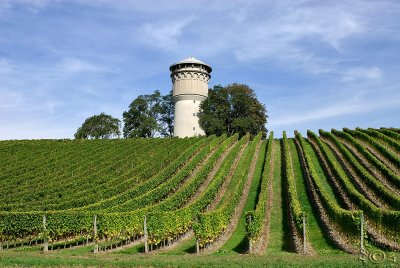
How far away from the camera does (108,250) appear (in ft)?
81.0

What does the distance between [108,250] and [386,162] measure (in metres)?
29.5

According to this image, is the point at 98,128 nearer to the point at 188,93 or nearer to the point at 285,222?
the point at 188,93

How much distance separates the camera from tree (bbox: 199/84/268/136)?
81.8 m

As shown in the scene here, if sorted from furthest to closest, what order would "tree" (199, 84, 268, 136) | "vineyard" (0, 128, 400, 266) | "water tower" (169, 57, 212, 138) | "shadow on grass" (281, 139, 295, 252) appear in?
"water tower" (169, 57, 212, 138) < "tree" (199, 84, 268, 136) < "shadow on grass" (281, 139, 295, 252) < "vineyard" (0, 128, 400, 266)

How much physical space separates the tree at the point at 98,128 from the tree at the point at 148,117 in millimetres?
10676

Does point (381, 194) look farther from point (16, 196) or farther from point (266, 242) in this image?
point (16, 196)

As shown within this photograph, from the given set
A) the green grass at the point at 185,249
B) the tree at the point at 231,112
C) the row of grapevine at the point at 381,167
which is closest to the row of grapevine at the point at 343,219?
the row of grapevine at the point at 381,167

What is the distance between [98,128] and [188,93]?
34.6 m

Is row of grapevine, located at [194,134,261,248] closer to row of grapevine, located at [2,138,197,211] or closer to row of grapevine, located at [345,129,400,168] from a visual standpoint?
row of grapevine, located at [2,138,197,211]

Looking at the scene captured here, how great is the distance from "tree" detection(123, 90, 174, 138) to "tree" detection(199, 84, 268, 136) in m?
19.6

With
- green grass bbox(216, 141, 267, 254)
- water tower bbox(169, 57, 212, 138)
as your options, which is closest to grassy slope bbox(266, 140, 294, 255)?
green grass bbox(216, 141, 267, 254)

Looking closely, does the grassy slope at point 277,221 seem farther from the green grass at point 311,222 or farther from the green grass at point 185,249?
the green grass at point 185,249

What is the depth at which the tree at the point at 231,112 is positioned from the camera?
3221 inches

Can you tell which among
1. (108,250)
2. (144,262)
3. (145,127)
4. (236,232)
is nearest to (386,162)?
(236,232)
